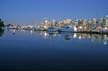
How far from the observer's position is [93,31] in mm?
85875

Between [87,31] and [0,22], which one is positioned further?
[87,31]

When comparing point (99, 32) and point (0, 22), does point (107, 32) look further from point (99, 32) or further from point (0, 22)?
point (0, 22)

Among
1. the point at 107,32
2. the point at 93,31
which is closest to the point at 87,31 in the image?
the point at 93,31

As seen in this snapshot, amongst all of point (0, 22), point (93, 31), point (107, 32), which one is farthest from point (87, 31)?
point (0, 22)

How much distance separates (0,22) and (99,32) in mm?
30345

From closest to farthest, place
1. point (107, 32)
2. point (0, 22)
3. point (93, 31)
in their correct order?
point (0, 22), point (107, 32), point (93, 31)

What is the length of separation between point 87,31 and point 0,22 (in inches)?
1203

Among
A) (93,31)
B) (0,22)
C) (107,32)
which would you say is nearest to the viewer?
(0,22)

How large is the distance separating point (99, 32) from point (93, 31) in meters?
4.78

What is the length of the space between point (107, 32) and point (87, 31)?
34.7 ft

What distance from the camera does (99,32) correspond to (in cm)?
8125

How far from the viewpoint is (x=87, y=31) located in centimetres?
8688

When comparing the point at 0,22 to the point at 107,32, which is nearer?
the point at 0,22

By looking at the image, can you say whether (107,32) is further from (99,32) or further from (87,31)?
(87,31)
